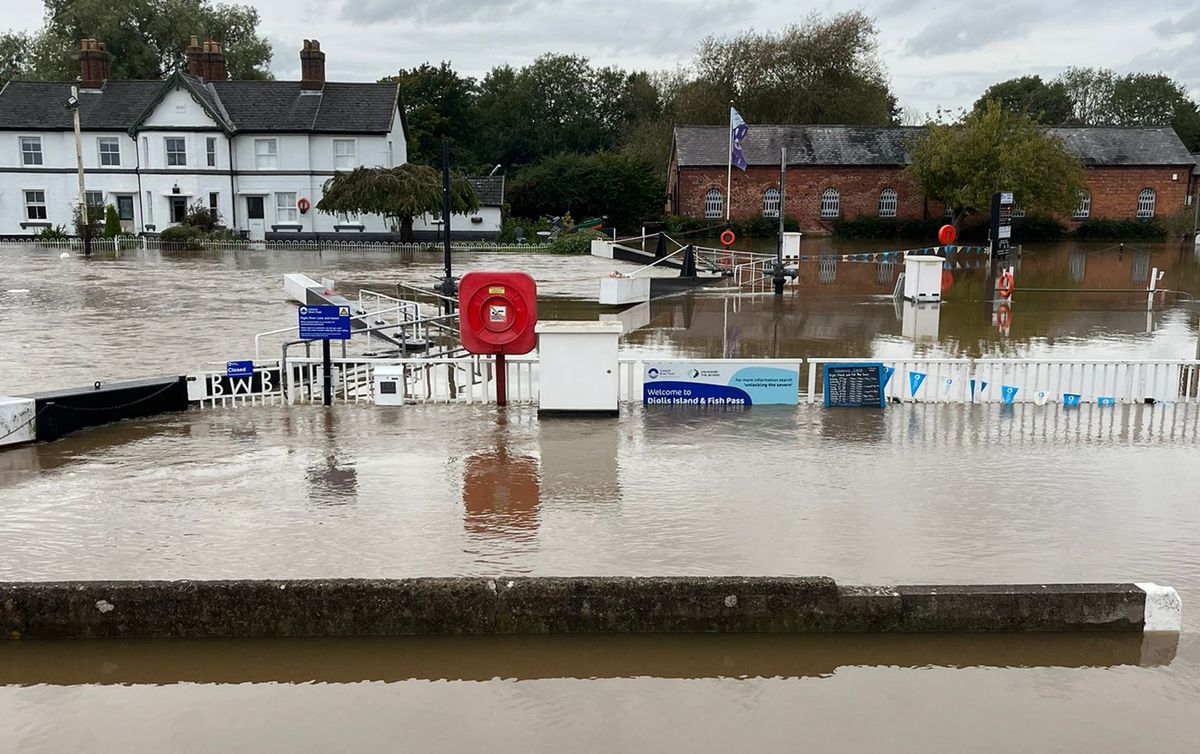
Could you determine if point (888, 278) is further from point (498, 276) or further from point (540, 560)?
point (540, 560)

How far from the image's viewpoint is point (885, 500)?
34.1ft

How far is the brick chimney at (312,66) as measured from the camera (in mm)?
54812

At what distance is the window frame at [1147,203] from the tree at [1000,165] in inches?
327

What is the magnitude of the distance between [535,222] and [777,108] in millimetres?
22077

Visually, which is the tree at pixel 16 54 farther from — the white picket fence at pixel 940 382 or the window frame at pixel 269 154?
the white picket fence at pixel 940 382

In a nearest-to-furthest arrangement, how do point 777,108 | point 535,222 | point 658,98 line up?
point 535,222, point 777,108, point 658,98

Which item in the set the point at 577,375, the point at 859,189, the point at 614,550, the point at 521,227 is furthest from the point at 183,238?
the point at 614,550

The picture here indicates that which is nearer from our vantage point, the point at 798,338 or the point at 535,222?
the point at 798,338

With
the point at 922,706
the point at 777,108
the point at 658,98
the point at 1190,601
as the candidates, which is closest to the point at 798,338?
the point at 1190,601

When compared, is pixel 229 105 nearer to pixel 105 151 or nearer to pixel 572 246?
pixel 105 151

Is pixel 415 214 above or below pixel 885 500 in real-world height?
above

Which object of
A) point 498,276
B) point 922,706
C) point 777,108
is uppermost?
point 777,108

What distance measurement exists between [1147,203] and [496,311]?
55.3m

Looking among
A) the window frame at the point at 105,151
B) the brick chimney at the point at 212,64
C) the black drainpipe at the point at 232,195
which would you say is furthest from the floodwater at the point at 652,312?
the brick chimney at the point at 212,64
